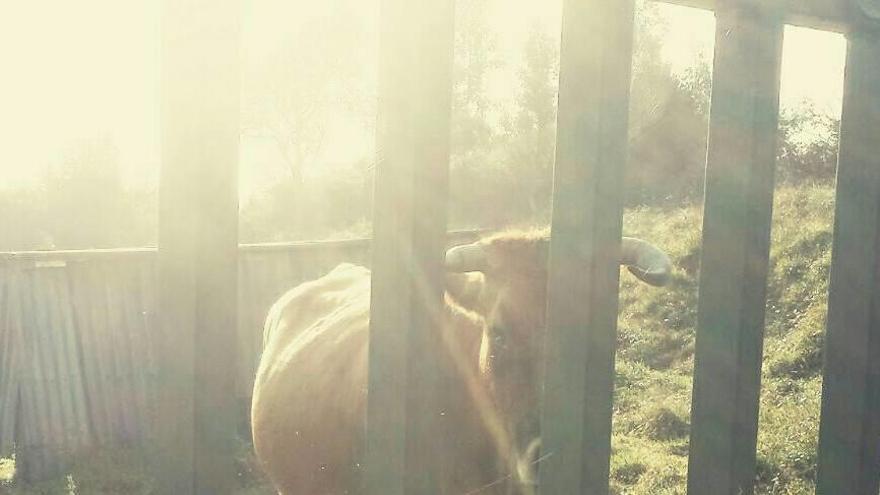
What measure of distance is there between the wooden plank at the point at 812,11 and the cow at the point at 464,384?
1.47 m

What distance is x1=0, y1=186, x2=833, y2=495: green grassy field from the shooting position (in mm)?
5742

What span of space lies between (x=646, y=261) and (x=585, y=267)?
237 centimetres

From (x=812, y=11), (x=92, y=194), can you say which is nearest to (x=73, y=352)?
(x=812, y=11)

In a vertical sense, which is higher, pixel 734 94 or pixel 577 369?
pixel 734 94

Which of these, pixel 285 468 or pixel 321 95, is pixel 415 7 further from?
pixel 321 95

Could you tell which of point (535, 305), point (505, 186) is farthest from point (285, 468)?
Result: point (505, 186)

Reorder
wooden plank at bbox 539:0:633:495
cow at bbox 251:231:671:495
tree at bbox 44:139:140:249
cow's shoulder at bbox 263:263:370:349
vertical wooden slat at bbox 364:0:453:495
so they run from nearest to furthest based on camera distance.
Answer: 1. vertical wooden slat at bbox 364:0:453:495
2. wooden plank at bbox 539:0:633:495
3. cow at bbox 251:231:671:495
4. cow's shoulder at bbox 263:263:370:349
5. tree at bbox 44:139:140:249

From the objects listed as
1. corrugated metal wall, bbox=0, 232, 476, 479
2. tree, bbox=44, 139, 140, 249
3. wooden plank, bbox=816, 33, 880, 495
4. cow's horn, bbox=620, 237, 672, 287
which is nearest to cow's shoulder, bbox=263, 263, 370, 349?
cow's horn, bbox=620, 237, 672, 287

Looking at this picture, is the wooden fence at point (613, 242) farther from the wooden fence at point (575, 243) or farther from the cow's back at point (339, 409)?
the cow's back at point (339, 409)

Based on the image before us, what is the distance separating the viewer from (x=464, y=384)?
3797mm

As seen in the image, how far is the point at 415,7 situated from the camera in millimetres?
1582

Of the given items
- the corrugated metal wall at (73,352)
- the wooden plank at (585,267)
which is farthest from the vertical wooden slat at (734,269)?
the corrugated metal wall at (73,352)

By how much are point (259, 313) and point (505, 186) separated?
11.2m

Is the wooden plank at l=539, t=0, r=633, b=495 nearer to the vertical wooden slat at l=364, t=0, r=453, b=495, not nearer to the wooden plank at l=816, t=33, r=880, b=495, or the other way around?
the vertical wooden slat at l=364, t=0, r=453, b=495
